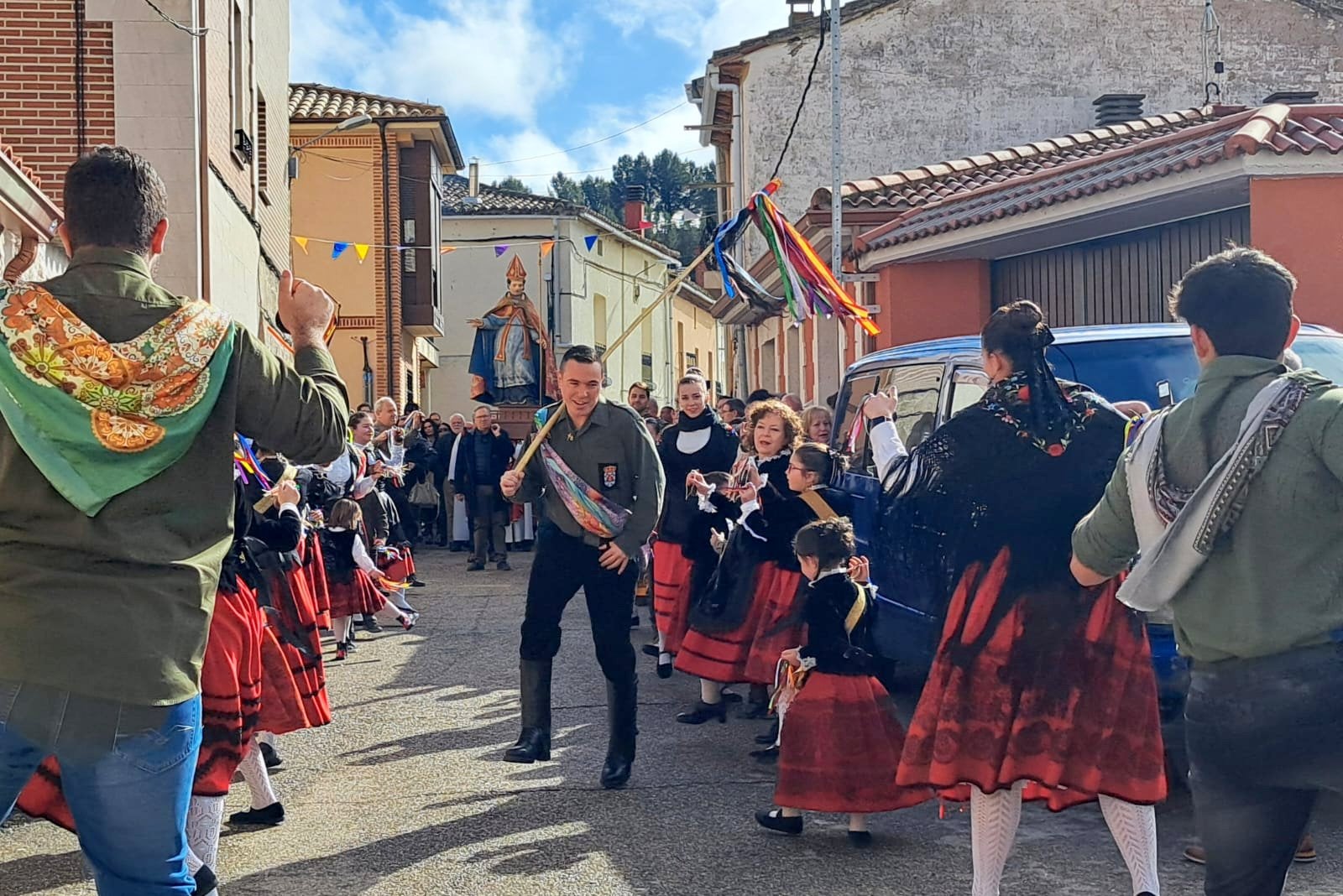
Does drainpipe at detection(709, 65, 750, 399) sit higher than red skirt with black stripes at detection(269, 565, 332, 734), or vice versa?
drainpipe at detection(709, 65, 750, 399)

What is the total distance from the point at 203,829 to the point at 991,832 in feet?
8.22

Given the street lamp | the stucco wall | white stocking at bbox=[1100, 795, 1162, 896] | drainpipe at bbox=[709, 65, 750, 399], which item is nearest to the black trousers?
white stocking at bbox=[1100, 795, 1162, 896]

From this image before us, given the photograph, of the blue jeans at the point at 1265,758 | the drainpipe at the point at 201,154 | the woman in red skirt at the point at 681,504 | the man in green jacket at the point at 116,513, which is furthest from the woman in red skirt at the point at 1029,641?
the drainpipe at the point at 201,154

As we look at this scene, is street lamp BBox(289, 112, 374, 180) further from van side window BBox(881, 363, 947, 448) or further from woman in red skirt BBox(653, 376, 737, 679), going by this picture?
van side window BBox(881, 363, 947, 448)

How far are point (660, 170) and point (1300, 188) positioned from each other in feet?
258

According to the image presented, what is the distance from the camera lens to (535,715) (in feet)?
20.9

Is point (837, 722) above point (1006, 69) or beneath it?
beneath

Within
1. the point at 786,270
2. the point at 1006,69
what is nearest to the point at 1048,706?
the point at 786,270

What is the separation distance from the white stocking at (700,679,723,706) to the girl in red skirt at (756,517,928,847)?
7.26 feet

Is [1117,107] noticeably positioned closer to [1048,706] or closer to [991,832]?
[1048,706]

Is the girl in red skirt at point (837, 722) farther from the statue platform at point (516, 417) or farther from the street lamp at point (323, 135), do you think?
the street lamp at point (323, 135)

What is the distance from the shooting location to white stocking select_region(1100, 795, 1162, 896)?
431 centimetres

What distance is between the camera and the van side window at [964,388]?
21.7ft

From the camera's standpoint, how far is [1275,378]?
3.09 metres
